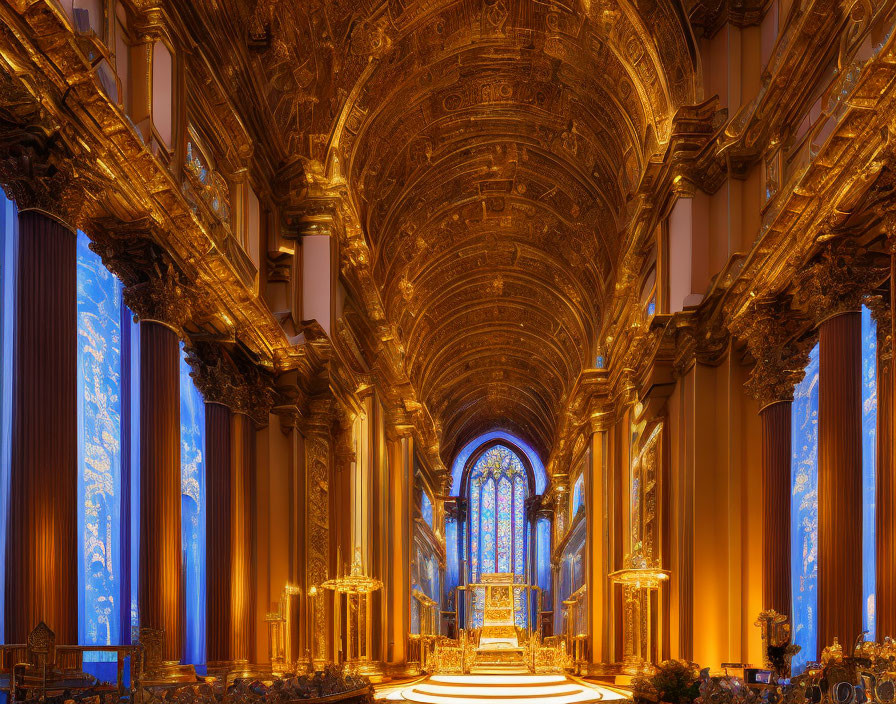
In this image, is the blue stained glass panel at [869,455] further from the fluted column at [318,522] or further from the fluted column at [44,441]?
the fluted column at [318,522]

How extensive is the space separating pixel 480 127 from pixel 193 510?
1471cm

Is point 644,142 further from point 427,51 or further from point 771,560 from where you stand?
point 771,560

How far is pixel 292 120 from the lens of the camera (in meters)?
21.6

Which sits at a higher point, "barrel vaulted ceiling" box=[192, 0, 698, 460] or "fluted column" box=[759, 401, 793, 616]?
"barrel vaulted ceiling" box=[192, 0, 698, 460]

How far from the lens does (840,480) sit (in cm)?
1323

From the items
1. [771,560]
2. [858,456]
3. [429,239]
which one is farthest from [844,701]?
[429,239]

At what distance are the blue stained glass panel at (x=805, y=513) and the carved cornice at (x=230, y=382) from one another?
9226mm

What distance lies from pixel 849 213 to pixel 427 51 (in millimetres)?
13890

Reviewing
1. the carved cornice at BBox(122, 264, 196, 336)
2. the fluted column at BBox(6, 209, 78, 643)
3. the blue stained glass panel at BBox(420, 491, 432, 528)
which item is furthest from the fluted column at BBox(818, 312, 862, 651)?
the blue stained glass panel at BBox(420, 491, 432, 528)

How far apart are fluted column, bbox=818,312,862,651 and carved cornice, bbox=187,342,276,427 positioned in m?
9.64

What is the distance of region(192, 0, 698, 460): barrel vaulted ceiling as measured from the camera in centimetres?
2116

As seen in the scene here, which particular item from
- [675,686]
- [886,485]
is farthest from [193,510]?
[886,485]

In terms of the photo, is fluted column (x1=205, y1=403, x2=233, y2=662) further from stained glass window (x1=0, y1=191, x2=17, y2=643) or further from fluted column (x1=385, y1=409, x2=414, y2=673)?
fluted column (x1=385, y1=409, x2=414, y2=673)

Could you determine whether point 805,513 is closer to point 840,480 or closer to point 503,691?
point 840,480
